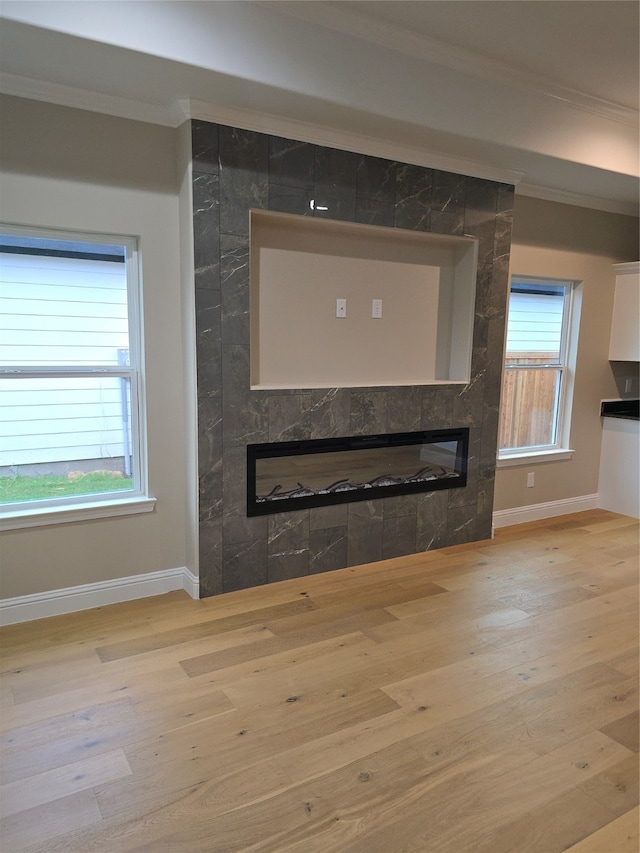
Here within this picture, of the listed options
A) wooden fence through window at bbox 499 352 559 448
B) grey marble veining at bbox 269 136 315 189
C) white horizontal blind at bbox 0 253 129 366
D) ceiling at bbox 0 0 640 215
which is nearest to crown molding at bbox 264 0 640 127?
ceiling at bbox 0 0 640 215

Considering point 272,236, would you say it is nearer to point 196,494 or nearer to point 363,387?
point 363,387

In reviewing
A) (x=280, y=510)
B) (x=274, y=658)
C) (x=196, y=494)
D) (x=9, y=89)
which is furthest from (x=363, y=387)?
(x=9, y=89)

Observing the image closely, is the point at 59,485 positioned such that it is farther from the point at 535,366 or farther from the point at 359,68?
the point at 535,366

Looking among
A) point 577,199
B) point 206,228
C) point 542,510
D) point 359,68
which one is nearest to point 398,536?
point 542,510

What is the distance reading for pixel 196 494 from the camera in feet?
10.1

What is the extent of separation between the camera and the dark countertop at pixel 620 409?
487cm

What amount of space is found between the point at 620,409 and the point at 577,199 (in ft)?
5.98

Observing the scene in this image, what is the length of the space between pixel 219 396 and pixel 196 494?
541 mm

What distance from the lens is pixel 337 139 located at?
313cm

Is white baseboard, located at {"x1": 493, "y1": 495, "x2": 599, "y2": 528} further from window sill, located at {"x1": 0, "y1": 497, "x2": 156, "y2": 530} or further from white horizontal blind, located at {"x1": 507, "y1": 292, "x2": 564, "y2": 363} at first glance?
window sill, located at {"x1": 0, "y1": 497, "x2": 156, "y2": 530}

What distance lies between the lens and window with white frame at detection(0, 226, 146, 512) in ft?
8.98

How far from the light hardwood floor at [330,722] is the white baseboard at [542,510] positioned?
45.9 inches

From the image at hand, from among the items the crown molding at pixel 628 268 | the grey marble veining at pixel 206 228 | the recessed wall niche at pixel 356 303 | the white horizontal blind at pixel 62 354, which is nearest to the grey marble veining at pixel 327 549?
the recessed wall niche at pixel 356 303

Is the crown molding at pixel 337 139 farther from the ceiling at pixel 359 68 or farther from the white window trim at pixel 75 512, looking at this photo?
the white window trim at pixel 75 512
